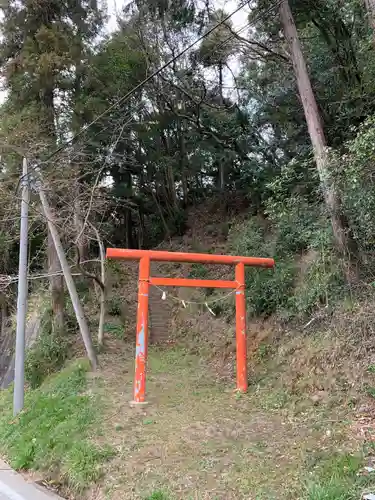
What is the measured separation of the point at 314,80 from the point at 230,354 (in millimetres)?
8128

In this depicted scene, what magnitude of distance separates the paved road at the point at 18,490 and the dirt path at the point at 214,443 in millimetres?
888

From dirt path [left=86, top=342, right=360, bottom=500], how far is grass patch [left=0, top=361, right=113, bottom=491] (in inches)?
12.8

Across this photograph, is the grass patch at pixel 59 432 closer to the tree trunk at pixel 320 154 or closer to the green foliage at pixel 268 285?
the green foliage at pixel 268 285

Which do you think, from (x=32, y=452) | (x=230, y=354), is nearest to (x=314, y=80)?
(x=230, y=354)

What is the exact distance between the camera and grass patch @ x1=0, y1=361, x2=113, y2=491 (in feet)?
18.6

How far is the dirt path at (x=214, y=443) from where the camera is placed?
4551 millimetres

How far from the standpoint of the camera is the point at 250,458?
505 centimetres

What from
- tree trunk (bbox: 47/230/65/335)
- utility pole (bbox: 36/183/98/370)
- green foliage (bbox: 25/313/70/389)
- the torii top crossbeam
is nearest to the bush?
the torii top crossbeam

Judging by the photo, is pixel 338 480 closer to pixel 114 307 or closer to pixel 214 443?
pixel 214 443

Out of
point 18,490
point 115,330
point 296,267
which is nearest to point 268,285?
point 296,267

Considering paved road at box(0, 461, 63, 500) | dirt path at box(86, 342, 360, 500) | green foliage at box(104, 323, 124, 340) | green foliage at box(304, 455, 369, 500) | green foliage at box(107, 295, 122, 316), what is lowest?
paved road at box(0, 461, 63, 500)

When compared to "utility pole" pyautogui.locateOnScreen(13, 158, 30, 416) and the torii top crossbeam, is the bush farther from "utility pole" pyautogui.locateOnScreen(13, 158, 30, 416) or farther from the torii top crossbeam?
"utility pole" pyautogui.locateOnScreen(13, 158, 30, 416)

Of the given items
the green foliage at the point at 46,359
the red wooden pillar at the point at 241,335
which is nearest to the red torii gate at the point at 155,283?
the red wooden pillar at the point at 241,335

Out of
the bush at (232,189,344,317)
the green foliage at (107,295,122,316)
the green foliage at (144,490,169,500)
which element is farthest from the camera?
the green foliage at (107,295,122,316)
